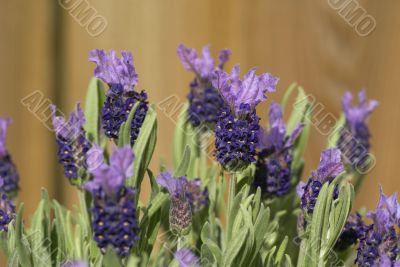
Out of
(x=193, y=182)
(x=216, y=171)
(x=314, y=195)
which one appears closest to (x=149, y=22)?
(x=216, y=171)

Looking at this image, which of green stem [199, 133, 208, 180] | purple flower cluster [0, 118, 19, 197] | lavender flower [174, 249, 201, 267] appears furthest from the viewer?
green stem [199, 133, 208, 180]

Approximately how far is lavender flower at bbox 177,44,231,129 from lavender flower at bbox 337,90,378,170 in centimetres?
30

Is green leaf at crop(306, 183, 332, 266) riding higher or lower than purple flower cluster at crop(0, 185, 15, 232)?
higher

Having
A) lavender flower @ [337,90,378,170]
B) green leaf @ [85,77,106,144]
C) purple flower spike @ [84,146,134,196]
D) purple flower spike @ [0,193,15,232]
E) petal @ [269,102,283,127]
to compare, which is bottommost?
purple flower spike @ [0,193,15,232]

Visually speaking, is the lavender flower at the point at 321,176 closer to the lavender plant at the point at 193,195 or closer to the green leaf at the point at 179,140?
the lavender plant at the point at 193,195

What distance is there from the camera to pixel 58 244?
4.05ft

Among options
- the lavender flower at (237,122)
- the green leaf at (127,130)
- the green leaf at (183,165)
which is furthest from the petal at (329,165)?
the green leaf at (127,130)

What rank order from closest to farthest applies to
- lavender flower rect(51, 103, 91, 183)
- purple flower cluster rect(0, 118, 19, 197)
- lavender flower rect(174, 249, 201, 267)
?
lavender flower rect(174, 249, 201, 267) → lavender flower rect(51, 103, 91, 183) → purple flower cluster rect(0, 118, 19, 197)

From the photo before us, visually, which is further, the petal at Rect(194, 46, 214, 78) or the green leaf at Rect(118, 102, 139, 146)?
the petal at Rect(194, 46, 214, 78)

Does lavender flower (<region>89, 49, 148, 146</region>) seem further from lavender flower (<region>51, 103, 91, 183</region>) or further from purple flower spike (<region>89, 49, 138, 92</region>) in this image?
lavender flower (<region>51, 103, 91, 183</region>)

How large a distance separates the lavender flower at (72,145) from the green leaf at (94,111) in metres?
0.11

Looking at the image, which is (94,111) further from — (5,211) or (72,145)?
(5,211)

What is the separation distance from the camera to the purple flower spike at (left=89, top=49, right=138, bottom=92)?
3.76ft

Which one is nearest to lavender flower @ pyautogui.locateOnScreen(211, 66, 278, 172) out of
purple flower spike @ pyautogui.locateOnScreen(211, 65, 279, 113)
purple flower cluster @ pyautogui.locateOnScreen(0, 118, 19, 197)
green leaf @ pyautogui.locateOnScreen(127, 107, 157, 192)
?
purple flower spike @ pyautogui.locateOnScreen(211, 65, 279, 113)
